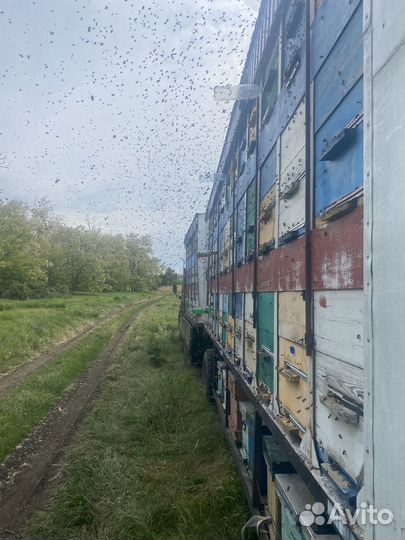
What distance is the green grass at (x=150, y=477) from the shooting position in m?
3.60

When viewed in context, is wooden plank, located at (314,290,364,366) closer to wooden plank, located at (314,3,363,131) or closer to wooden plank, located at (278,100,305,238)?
wooden plank, located at (278,100,305,238)

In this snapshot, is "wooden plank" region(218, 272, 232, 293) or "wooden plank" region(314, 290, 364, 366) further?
"wooden plank" region(218, 272, 232, 293)

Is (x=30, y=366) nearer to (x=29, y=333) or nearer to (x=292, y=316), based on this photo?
(x=29, y=333)

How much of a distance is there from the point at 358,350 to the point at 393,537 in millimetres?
604

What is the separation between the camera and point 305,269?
6.84 ft

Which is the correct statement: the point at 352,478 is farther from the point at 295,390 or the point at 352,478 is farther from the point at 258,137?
the point at 258,137

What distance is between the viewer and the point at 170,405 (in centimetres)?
658

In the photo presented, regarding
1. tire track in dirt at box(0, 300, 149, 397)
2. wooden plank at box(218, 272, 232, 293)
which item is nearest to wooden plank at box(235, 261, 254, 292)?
wooden plank at box(218, 272, 232, 293)

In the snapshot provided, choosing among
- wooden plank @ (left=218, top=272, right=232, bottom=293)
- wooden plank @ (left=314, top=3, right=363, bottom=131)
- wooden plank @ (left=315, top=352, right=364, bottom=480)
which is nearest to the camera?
wooden plank @ (left=315, top=352, right=364, bottom=480)

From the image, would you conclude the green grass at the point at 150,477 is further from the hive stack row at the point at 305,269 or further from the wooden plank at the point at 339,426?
the wooden plank at the point at 339,426

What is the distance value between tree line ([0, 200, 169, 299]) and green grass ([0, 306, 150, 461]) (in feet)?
63.6

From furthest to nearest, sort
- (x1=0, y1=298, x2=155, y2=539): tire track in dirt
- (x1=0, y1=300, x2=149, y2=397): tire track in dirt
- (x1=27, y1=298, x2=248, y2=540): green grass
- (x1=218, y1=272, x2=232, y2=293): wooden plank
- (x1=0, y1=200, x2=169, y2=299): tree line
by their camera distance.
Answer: (x1=0, y1=200, x2=169, y2=299): tree line < (x1=0, y1=300, x2=149, y2=397): tire track in dirt < (x1=218, y1=272, x2=232, y2=293): wooden plank < (x1=0, y1=298, x2=155, y2=539): tire track in dirt < (x1=27, y1=298, x2=248, y2=540): green grass

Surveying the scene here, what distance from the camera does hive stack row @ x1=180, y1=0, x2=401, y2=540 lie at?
1.58m

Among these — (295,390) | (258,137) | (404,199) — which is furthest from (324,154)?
(258,137)
